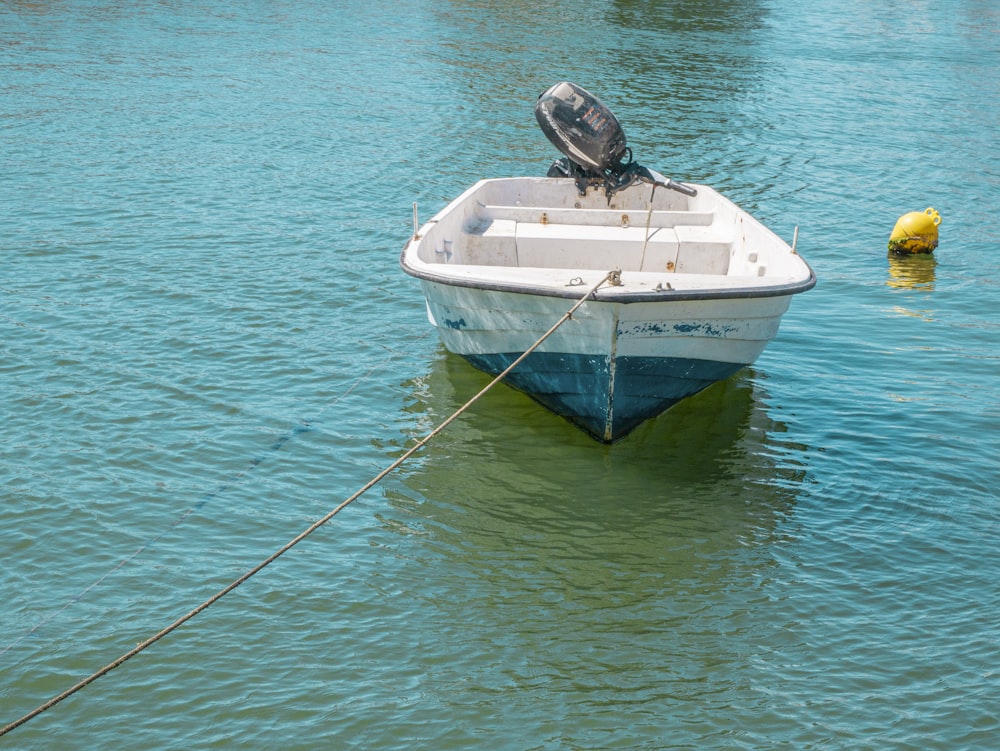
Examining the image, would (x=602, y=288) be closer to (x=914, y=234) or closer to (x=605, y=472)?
(x=605, y=472)

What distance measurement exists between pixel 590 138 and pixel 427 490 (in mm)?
5720

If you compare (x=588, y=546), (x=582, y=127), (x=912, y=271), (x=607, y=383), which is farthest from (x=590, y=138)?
(x=588, y=546)

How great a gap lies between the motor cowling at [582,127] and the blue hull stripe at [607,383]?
3.99 m

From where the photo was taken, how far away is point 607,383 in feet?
34.6

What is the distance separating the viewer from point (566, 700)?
768 cm

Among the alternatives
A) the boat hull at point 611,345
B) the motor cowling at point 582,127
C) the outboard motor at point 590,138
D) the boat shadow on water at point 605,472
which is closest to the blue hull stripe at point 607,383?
the boat hull at point 611,345

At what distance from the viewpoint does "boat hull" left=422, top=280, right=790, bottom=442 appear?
10211 millimetres

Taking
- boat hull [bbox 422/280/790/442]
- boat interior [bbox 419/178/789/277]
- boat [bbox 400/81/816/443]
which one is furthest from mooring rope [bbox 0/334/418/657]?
boat interior [bbox 419/178/789/277]

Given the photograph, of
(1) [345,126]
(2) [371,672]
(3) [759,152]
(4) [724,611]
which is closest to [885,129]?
(3) [759,152]

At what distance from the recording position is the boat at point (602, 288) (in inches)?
402

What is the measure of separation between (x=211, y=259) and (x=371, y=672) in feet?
30.6

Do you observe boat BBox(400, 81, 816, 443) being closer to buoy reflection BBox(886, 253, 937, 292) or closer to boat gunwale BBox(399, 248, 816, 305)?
boat gunwale BBox(399, 248, 816, 305)

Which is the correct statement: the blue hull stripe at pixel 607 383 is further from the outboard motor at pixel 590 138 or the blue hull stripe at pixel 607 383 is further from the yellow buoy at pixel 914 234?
the yellow buoy at pixel 914 234

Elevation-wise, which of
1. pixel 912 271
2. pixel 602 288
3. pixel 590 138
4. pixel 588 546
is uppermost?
pixel 590 138
